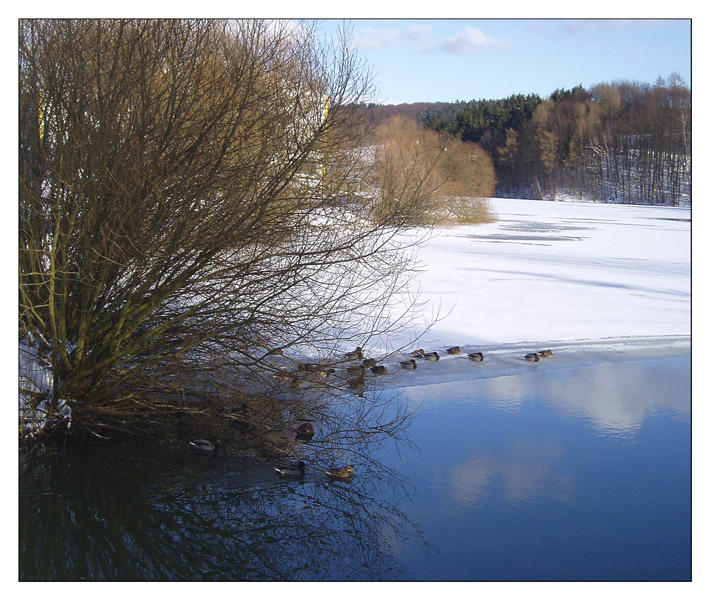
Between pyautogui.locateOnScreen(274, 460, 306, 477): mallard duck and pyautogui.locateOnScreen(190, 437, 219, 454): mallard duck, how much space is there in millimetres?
671

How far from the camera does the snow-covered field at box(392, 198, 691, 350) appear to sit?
10016 millimetres

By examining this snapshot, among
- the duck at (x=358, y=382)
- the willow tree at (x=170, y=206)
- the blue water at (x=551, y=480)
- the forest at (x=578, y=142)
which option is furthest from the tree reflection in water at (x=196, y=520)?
the forest at (x=578, y=142)

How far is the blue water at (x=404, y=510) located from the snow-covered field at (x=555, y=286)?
268 centimetres

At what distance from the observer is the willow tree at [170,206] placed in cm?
509

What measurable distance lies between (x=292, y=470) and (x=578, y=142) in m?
37.3

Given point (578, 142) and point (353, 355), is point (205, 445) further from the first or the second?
point (578, 142)

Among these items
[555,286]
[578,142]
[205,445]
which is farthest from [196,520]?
[578,142]

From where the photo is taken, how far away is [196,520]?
15.6 feet

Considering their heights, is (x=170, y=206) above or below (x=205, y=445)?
above

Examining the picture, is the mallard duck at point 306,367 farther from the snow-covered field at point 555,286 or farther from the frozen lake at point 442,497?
the snow-covered field at point 555,286

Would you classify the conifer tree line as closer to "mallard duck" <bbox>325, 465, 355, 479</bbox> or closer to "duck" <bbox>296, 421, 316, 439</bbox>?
"duck" <bbox>296, 421, 316, 439</bbox>
